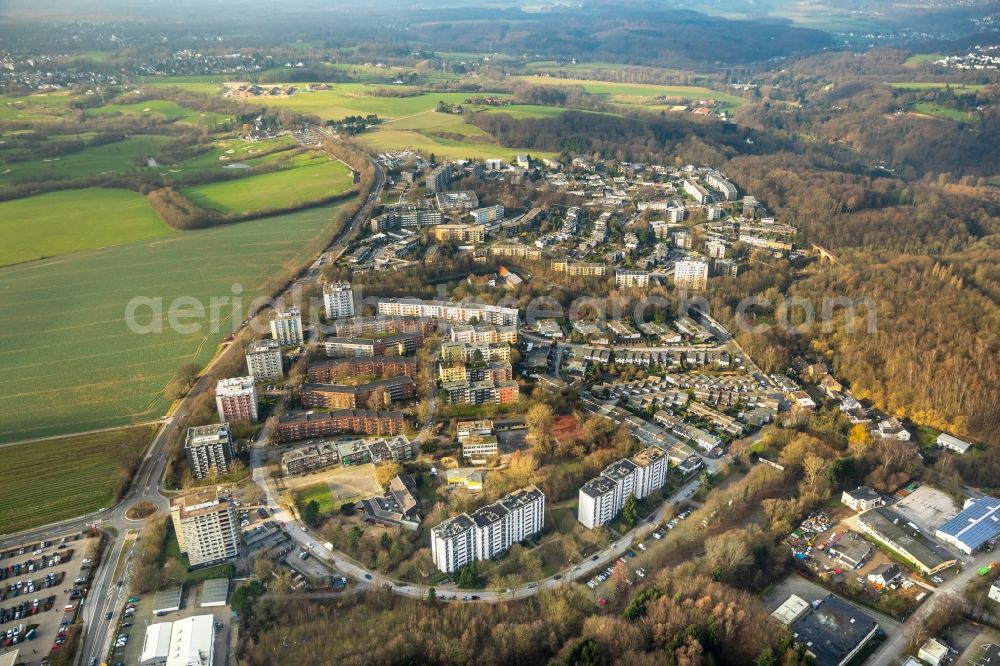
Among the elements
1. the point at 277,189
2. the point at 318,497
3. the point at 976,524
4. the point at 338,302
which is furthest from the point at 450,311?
the point at 277,189

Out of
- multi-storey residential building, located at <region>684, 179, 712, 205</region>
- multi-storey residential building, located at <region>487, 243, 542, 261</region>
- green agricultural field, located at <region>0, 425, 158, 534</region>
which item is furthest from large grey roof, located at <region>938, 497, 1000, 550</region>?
multi-storey residential building, located at <region>684, 179, 712, 205</region>

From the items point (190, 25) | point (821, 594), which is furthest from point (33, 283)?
point (190, 25)

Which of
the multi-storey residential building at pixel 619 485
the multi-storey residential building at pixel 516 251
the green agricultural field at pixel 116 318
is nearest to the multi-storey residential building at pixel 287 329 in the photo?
the green agricultural field at pixel 116 318

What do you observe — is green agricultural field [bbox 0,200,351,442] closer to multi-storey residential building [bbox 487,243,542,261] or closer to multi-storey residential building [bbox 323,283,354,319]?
multi-storey residential building [bbox 323,283,354,319]

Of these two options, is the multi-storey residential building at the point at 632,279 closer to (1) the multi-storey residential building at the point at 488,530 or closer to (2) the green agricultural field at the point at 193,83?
(1) the multi-storey residential building at the point at 488,530

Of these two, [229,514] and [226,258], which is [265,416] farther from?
[226,258]
